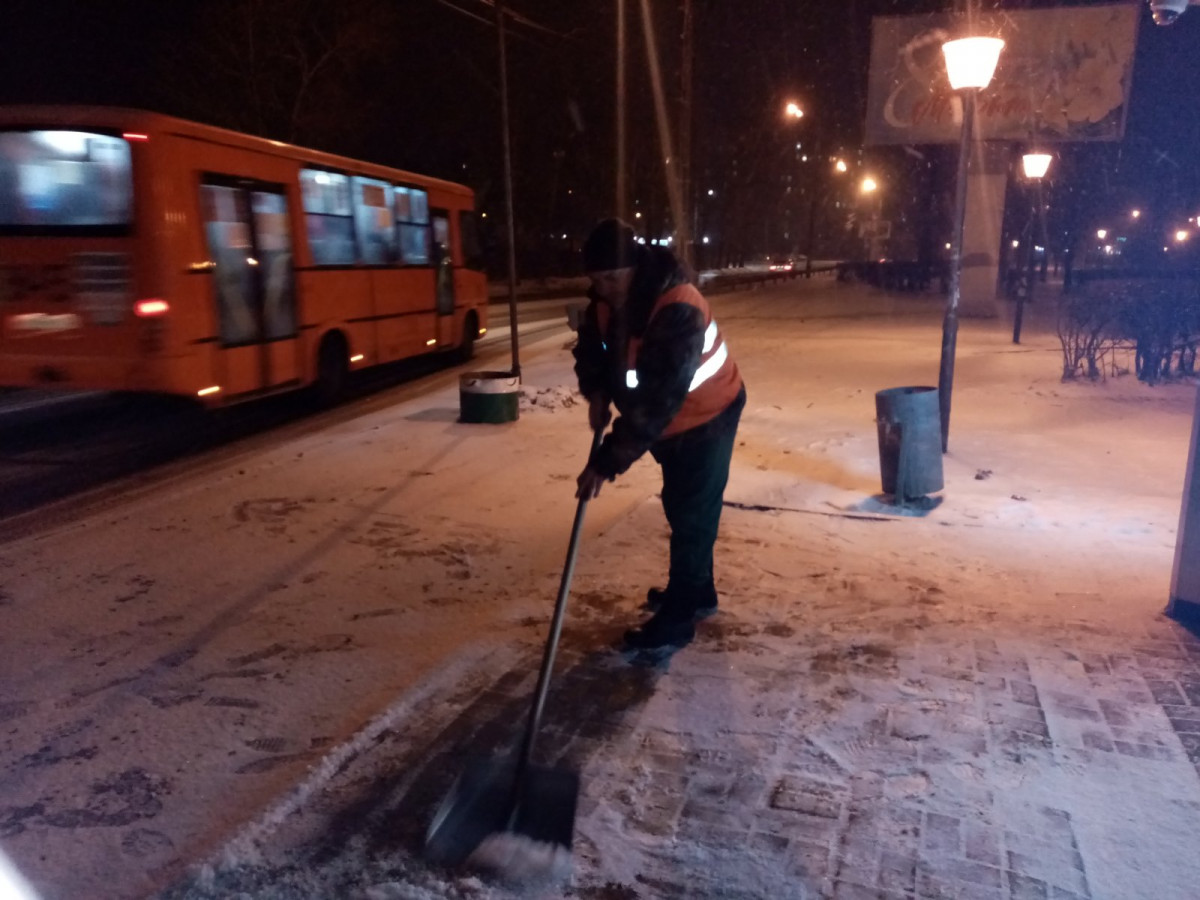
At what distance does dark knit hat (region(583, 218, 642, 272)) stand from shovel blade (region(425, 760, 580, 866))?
6.66ft

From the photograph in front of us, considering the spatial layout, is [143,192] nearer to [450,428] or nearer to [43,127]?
[43,127]

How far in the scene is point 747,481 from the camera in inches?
303

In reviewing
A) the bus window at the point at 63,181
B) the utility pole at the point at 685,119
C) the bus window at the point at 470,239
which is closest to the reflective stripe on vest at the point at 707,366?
the bus window at the point at 63,181

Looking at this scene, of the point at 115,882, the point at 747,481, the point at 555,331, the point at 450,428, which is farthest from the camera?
the point at 555,331

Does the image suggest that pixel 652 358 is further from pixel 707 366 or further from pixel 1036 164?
pixel 1036 164

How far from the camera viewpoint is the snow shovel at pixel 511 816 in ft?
9.87

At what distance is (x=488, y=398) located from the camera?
988 cm

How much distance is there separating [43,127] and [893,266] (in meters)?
34.1

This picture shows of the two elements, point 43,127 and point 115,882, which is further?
point 43,127

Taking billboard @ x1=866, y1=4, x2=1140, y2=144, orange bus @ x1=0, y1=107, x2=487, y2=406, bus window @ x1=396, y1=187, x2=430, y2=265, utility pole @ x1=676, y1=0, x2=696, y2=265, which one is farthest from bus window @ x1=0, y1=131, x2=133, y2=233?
billboard @ x1=866, y1=4, x2=1140, y2=144

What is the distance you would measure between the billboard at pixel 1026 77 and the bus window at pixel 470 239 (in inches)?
406

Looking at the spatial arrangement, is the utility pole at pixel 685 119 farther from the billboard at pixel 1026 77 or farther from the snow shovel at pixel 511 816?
the snow shovel at pixel 511 816

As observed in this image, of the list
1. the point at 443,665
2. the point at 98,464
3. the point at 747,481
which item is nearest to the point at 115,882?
the point at 443,665

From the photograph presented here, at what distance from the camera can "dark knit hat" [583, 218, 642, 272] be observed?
4.05 m
